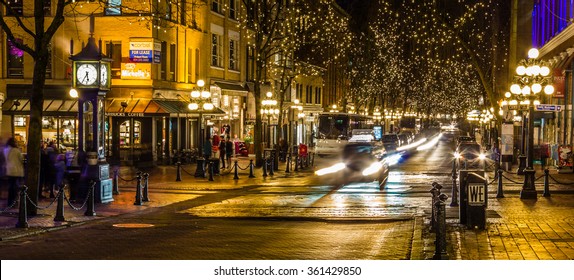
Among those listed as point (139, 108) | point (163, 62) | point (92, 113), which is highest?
point (163, 62)

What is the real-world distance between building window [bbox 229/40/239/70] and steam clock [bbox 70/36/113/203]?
32.9 meters

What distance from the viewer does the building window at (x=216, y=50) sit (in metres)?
53.6

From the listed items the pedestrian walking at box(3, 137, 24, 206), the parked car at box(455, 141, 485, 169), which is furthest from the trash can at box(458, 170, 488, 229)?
the parked car at box(455, 141, 485, 169)

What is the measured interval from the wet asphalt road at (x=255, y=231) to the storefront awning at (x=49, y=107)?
15.9 m

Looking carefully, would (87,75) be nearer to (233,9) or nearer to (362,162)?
(362,162)

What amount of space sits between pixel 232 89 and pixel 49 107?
15.7 m

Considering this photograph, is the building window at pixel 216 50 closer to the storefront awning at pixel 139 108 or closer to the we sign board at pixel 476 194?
the storefront awning at pixel 139 108

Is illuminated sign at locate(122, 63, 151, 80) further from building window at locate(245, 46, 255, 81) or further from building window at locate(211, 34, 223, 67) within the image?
building window at locate(245, 46, 255, 81)

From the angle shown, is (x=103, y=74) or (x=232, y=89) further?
(x=232, y=89)

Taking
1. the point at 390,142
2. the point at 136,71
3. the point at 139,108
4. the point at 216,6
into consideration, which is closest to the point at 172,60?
the point at 136,71

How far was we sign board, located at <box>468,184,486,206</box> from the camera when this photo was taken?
17.9 m

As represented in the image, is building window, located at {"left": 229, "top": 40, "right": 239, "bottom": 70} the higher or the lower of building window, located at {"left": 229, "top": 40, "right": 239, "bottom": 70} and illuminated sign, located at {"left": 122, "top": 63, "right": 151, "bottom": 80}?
the higher

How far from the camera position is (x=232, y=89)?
56.4m

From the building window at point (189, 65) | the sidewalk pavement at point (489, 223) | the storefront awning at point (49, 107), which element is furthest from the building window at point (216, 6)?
the sidewalk pavement at point (489, 223)
